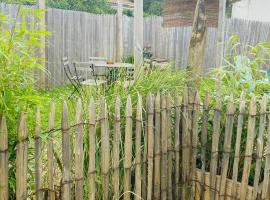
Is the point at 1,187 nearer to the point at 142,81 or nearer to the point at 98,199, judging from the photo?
the point at 98,199

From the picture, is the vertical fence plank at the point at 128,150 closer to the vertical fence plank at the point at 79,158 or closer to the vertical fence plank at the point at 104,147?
the vertical fence plank at the point at 104,147

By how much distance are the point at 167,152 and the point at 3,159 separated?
1433mm

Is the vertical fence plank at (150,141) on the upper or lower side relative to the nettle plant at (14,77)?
lower

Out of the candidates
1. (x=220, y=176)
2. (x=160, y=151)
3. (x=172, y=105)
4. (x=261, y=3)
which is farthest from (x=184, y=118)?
(x=261, y=3)

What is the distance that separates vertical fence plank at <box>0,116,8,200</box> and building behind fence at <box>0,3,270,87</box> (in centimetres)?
481

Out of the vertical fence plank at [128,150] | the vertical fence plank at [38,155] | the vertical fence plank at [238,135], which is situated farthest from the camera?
the vertical fence plank at [238,135]

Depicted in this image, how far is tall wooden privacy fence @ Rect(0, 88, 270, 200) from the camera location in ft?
7.93

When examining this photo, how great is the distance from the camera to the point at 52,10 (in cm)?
862

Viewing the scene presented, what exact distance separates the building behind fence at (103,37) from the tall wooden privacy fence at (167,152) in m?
3.60

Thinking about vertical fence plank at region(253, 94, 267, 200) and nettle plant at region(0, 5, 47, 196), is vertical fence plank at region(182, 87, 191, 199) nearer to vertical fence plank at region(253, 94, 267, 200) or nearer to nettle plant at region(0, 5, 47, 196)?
vertical fence plank at region(253, 94, 267, 200)

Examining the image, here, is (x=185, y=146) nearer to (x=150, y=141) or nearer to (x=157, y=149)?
(x=157, y=149)

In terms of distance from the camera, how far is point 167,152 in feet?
9.61

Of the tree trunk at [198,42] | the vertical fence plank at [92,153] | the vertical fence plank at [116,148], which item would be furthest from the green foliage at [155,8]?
the vertical fence plank at [92,153]

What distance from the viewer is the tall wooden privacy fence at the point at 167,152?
7.93 feet
